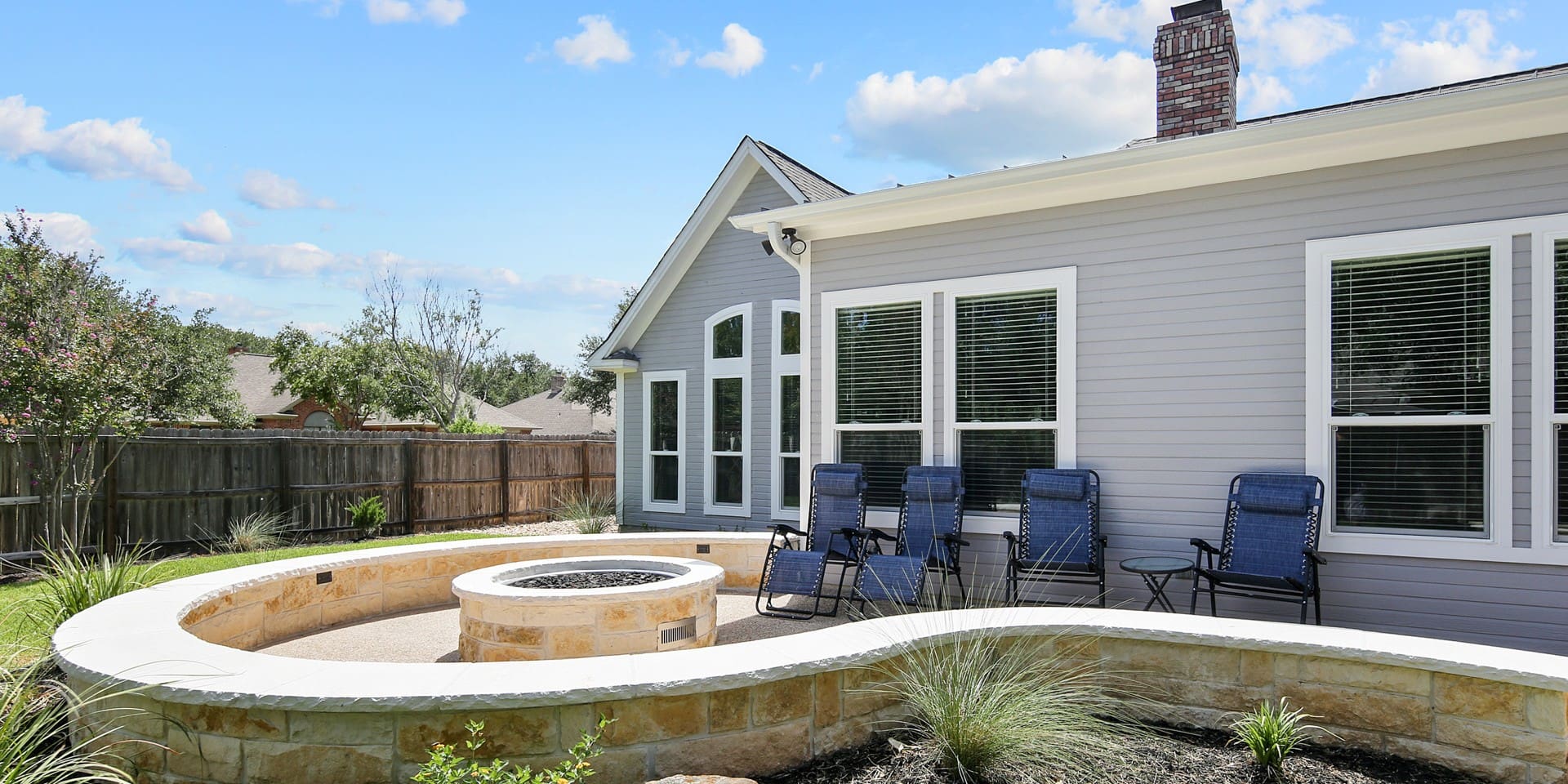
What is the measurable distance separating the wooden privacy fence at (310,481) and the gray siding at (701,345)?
2.61m

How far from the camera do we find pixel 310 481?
11516 millimetres

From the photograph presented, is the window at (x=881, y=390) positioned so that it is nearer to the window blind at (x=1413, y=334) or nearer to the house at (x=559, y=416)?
the window blind at (x=1413, y=334)

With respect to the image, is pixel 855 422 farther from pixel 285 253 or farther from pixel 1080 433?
pixel 285 253

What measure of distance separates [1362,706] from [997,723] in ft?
4.45

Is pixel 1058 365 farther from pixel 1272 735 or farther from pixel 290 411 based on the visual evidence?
pixel 290 411

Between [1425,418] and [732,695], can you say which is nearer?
[732,695]

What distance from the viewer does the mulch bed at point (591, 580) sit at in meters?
4.98

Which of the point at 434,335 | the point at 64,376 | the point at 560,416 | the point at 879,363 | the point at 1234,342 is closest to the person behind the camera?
the point at 1234,342

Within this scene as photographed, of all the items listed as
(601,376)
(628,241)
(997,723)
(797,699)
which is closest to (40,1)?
(797,699)

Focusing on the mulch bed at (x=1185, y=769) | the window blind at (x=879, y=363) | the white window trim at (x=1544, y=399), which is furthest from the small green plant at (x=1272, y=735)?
the window blind at (x=879, y=363)

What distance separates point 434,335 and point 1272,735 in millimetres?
24402

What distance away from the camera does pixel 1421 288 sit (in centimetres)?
480

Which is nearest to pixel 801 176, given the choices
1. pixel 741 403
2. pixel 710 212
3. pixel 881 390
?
pixel 710 212

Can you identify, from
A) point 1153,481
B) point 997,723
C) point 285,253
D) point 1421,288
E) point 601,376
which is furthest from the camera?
point 285,253
